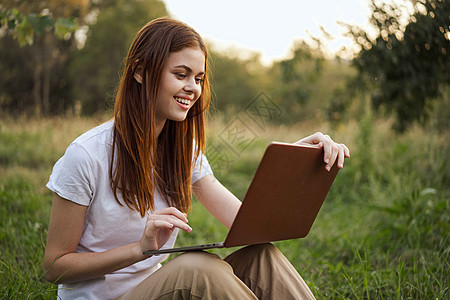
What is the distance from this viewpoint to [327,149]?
4.70 ft

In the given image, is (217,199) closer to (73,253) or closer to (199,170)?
(199,170)

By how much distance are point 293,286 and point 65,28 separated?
225cm

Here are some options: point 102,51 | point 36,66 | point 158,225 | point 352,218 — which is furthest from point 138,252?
point 36,66

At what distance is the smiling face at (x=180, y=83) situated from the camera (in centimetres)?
158

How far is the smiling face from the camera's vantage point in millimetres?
1576

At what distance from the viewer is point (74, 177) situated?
138cm

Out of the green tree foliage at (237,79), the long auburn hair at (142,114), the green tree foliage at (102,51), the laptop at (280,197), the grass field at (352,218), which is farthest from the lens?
the green tree foliage at (237,79)

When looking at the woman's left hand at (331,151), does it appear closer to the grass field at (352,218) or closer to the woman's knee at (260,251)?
the woman's knee at (260,251)

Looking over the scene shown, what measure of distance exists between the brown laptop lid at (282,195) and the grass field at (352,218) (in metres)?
0.71

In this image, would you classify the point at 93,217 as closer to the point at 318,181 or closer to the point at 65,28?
the point at 318,181

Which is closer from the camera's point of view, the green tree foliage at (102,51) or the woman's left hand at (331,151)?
the woman's left hand at (331,151)

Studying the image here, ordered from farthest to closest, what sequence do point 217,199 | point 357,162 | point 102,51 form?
point 102,51, point 357,162, point 217,199

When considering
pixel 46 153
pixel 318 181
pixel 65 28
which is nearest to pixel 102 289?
pixel 318 181

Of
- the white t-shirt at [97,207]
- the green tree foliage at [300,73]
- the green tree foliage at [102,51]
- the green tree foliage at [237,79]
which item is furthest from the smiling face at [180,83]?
the green tree foliage at [237,79]
